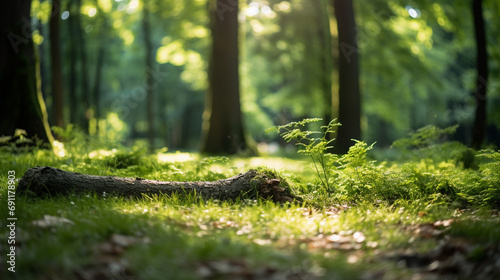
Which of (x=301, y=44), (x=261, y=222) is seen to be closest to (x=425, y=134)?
(x=261, y=222)

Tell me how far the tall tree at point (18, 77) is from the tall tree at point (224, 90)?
4.78 meters

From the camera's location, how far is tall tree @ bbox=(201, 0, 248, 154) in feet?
40.9

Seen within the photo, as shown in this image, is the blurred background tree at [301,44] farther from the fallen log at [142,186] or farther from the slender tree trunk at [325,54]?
the fallen log at [142,186]

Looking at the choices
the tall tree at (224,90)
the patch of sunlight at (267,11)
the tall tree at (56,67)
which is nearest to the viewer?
the tall tree at (224,90)

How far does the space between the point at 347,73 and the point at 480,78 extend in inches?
135

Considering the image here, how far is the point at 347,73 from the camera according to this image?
469 inches

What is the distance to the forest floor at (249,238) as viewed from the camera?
2918 millimetres

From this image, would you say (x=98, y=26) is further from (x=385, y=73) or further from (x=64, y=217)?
(x=64, y=217)

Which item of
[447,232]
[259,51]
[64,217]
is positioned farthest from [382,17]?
[64,217]

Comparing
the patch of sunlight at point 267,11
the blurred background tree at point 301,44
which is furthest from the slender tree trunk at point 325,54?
the patch of sunlight at point 267,11

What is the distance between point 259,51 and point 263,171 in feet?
50.3

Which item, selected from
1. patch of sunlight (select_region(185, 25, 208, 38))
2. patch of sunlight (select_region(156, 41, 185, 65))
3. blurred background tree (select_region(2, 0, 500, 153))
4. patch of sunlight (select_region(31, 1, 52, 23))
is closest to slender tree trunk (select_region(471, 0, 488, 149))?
blurred background tree (select_region(2, 0, 500, 153))

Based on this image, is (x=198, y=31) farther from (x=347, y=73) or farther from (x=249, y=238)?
(x=249, y=238)

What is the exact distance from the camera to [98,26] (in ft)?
70.6
